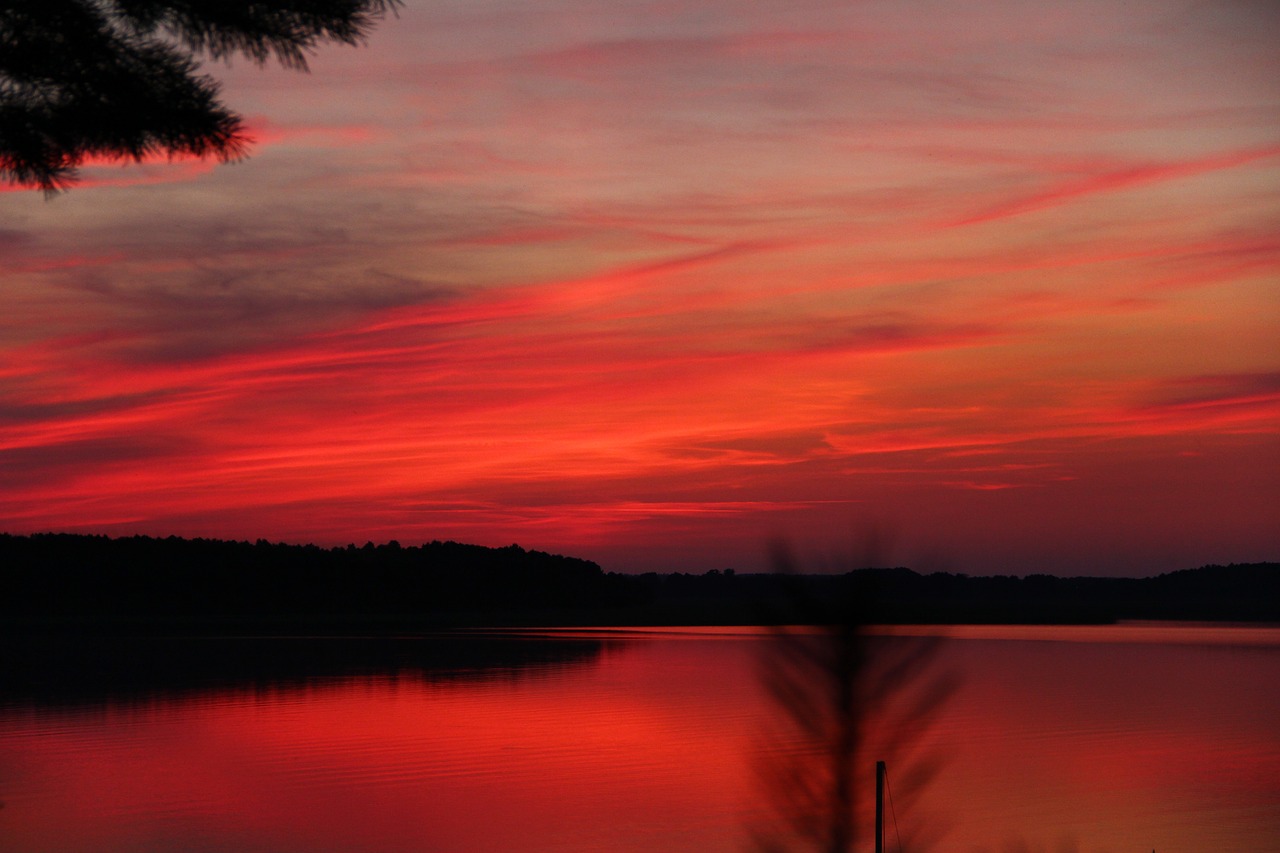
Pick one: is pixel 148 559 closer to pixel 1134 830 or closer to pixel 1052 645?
pixel 1052 645

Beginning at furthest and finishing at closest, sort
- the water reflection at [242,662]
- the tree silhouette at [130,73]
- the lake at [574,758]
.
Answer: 1. the water reflection at [242,662]
2. the lake at [574,758]
3. the tree silhouette at [130,73]

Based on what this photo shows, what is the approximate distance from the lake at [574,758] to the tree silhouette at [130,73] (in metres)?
6.06

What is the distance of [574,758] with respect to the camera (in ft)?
99.0

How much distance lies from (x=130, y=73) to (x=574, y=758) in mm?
24268

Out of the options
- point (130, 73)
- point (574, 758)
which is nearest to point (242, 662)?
point (574, 758)

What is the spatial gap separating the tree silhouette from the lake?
6058 millimetres

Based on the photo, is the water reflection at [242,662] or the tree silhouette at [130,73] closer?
the tree silhouette at [130,73]

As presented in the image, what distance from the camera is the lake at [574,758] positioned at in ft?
73.2

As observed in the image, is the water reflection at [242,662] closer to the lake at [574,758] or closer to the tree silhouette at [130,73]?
the lake at [574,758]

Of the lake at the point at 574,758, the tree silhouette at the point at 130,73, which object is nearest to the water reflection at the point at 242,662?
the lake at the point at 574,758

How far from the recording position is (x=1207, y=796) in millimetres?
25484

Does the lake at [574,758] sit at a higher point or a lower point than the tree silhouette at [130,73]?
lower

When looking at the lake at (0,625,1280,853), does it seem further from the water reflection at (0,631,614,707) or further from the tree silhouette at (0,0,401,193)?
the tree silhouette at (0,0,401,193)

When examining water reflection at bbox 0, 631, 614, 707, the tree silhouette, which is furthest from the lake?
the tree silhouette
